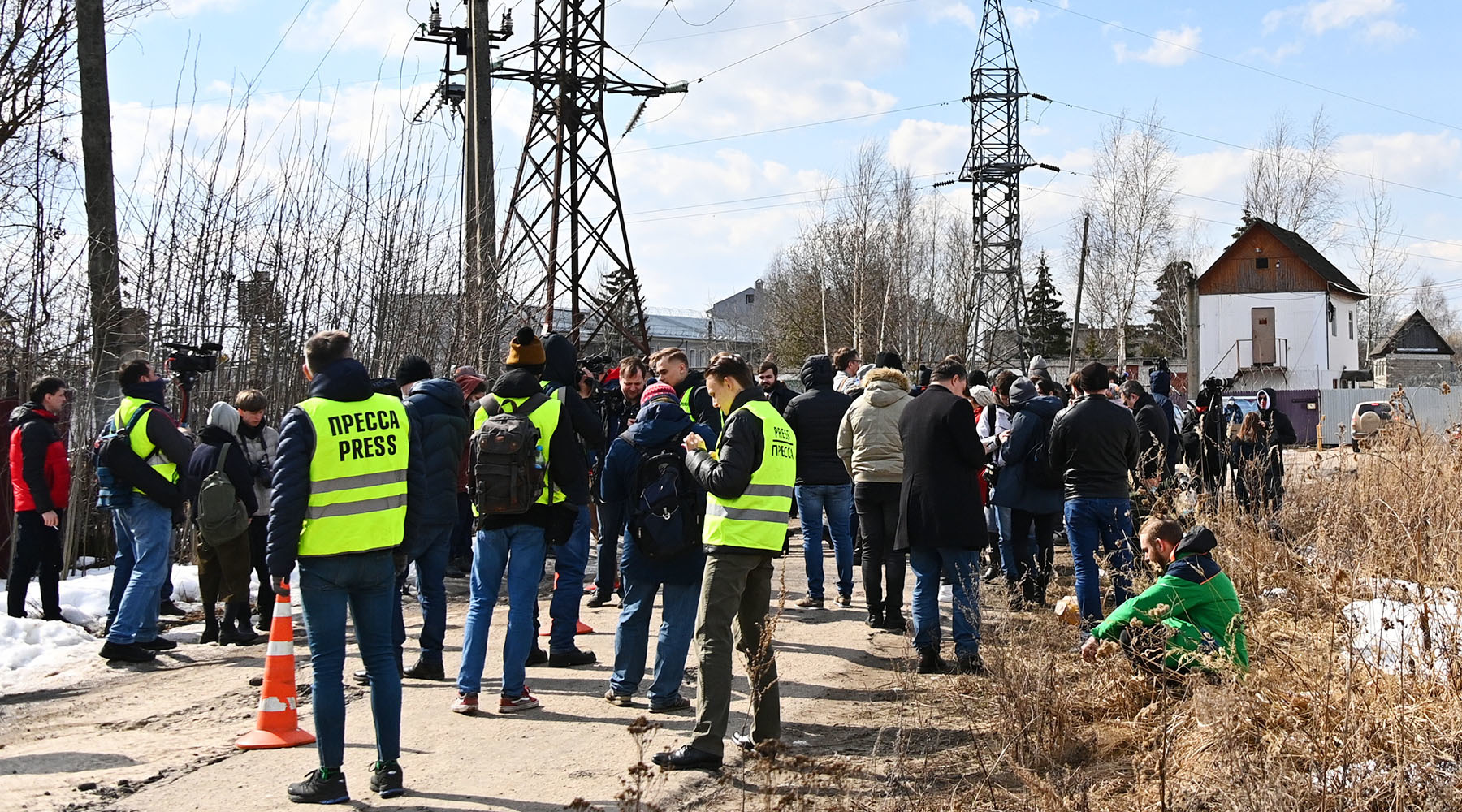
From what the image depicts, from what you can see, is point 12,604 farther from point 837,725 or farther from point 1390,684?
point 1390,684

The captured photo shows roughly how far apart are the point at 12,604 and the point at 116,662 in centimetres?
138

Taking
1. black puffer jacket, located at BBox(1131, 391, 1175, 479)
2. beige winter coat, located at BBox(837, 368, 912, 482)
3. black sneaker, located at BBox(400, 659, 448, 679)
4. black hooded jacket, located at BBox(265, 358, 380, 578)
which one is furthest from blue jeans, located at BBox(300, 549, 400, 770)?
black puffer jacket, located at BBox(1131, 391, 1175, 479)

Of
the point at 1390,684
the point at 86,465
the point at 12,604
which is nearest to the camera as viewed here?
the point at 1390,684

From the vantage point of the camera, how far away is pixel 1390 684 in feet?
16.8

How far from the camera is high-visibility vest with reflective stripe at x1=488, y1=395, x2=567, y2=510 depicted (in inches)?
275

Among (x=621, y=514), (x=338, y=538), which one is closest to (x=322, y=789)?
(x=338, y=538)

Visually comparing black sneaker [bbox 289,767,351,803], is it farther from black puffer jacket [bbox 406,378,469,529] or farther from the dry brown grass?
the dry brown grass

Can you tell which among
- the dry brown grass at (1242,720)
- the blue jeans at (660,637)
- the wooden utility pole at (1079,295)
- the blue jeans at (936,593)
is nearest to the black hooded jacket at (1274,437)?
the dry brown grass at (1242,720)

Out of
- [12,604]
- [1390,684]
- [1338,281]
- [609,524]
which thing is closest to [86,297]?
[12,604]

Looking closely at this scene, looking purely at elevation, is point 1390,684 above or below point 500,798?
above

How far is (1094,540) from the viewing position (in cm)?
855

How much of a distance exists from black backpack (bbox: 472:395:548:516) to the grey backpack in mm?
2442

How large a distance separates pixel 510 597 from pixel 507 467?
0.76 meters

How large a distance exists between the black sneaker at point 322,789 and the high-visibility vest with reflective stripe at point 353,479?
3.16 ft
